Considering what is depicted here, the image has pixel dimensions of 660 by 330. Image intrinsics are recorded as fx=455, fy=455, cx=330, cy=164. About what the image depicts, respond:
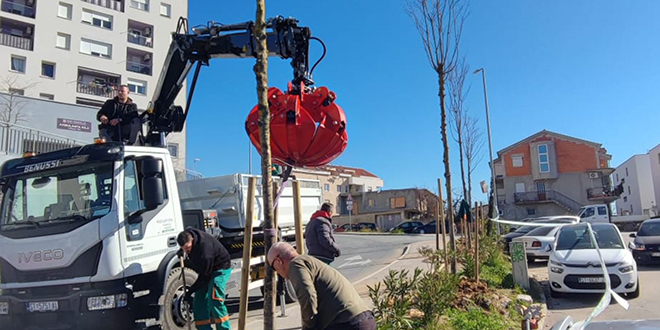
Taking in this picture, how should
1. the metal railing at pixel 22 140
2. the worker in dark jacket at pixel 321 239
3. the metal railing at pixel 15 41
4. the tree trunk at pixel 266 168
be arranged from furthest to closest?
the metal railing at pixel 15 41 < the metal railing at pixel 22 140 < the worker in dark jacket at pixel 321 239 < the tree trunk at pixel 266 168

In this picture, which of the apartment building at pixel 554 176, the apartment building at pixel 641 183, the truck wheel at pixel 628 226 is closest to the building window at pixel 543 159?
the apartment building at pixel 554 176

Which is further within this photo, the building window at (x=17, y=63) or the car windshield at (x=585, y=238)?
the building window at (x=17, y=63)

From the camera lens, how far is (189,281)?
6516 mm

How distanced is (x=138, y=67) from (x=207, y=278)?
39.5 meters

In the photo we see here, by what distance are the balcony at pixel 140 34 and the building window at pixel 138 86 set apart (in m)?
3.50

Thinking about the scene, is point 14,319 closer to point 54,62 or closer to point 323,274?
point 323,274

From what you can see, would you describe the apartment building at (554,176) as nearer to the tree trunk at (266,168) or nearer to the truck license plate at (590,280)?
the truck license plate at (590,280)

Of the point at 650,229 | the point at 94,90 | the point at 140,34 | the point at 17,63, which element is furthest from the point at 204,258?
the point at 140,34

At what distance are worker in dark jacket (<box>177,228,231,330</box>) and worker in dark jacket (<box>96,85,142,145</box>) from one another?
2.41 metres

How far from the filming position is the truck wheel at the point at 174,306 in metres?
5.98

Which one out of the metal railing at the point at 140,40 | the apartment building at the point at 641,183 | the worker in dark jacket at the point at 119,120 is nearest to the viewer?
the worker in dark jacket at the point at 119,120

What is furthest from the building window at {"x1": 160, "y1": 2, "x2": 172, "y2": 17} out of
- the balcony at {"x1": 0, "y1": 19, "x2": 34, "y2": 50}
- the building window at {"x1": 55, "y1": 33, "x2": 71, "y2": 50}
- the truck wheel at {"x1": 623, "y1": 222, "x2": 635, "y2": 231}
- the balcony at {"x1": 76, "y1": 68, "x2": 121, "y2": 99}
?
the truck wheel at {"x1": 623, "y1": 222, "x2": 635, "y2": 231}

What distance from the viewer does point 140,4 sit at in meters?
40.7

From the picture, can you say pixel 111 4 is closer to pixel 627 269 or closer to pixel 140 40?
pixel 140 40
